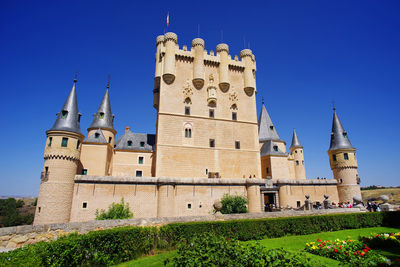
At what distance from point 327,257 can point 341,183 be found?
69.8 ft

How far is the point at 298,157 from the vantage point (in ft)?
116

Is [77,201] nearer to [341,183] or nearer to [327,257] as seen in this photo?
[327,257]

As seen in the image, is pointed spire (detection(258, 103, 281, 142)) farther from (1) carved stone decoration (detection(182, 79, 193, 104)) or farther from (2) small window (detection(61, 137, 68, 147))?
(2) small window (detection(61, 137, 68, 147))

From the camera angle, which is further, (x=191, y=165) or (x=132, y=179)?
(x=191, y=165)

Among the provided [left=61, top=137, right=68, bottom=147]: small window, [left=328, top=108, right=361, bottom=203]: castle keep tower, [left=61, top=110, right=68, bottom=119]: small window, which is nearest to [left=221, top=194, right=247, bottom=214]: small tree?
[left=328, top=108, right=361, bottom=203]: castle keep tower

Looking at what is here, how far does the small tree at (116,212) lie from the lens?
18.8 meters

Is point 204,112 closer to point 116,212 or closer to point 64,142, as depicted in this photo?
point 116,212

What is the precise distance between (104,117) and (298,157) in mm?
29617

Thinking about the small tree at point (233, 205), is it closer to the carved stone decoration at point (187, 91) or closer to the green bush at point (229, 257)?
the carved stone decoration at point (187, 91)

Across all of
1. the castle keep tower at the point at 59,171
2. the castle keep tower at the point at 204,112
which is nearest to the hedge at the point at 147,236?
the castle keep tower at the point at 59,171

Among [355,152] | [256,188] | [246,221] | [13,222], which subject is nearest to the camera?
[246,221]

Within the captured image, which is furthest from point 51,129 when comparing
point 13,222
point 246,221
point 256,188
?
point 13,222

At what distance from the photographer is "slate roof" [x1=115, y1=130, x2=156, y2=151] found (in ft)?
95.5

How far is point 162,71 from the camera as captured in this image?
1105 inches
